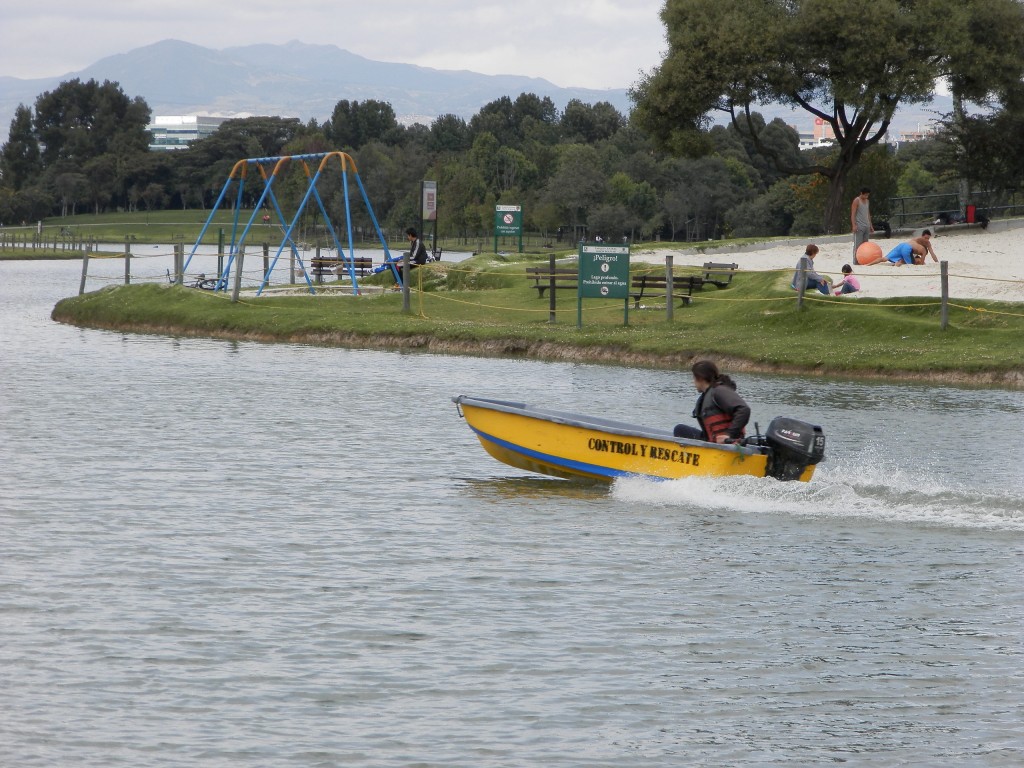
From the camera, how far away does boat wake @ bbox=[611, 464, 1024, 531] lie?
1486 centimetres

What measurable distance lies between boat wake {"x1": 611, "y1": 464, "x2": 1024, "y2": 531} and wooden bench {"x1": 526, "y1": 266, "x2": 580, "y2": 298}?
1880 centimetres

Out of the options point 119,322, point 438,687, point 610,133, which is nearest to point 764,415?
point 438,687

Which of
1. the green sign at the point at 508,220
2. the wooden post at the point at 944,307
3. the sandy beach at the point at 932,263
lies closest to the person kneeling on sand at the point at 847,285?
the sandy beach at the point at 932,263

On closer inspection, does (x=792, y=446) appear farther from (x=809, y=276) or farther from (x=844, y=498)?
(x=809, y=276)

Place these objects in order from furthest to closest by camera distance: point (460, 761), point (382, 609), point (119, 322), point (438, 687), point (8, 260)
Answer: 1. point (8, 260)
2. point (119, 322)
3. point (382, 609)
4. point (438, 687)
5. point (460, 761)

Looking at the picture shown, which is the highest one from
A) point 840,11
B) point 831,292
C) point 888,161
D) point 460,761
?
point 840,11

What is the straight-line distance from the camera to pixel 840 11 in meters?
50.9

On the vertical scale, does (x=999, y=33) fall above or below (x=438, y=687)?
above

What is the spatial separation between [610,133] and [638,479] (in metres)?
148

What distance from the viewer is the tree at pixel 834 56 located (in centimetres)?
5134

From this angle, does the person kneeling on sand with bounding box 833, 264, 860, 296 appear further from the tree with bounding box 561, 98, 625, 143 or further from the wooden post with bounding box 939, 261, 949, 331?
the tree with bounding box 561, 98, 625, 143

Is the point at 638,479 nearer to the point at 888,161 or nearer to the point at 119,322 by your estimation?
the point at 119,322

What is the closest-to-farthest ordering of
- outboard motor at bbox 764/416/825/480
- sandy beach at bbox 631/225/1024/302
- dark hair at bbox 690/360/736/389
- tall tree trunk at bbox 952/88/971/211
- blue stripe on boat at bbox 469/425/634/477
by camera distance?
outboard motor at bbox 764/416/825/480 < dark hair at bbox 690/360/736/389 < blue stripe on boat at bbox 469/425/634/477 < sandy beach at bbox 631/225/1024/302 < tall tree trunk at bbox 952/88/971/211

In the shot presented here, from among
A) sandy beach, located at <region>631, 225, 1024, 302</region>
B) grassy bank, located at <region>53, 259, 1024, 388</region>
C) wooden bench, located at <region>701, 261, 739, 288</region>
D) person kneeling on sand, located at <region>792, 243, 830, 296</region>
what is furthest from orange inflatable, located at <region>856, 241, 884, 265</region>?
person kneeling on sand, located at <region>792, 243, 830, 296</region>
